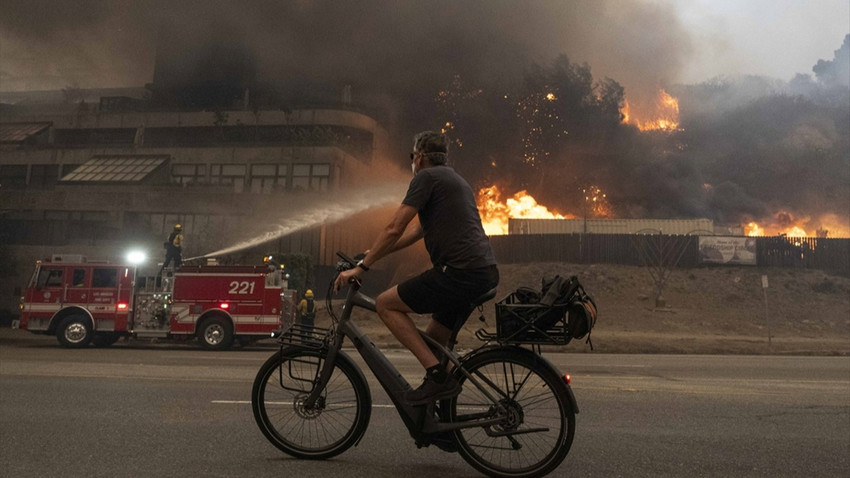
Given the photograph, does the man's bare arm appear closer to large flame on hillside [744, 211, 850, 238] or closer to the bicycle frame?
the bicycle frame

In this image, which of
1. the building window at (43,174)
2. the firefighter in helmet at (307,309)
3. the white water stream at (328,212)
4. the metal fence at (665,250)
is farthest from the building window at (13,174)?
the metal fence at (665,250)

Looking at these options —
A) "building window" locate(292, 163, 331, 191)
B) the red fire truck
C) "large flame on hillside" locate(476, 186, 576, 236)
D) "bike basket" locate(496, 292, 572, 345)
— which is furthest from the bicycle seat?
"large flame on hillside" locate(476, 186, 576, 236)

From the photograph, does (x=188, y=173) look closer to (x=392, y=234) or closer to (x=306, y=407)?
(x=306, y=407)

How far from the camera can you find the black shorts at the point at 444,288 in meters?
3.55

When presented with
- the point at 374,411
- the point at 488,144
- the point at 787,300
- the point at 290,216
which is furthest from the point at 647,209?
the point at 374,411

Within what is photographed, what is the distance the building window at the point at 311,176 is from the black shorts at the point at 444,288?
3697cm

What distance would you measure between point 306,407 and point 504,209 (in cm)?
4995

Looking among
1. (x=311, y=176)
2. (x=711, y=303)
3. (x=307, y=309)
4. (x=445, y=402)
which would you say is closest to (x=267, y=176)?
(x=311, y=176)

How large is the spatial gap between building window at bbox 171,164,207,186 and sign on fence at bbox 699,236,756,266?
33.5m

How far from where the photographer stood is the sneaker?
3562 mm

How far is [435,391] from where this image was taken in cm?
357

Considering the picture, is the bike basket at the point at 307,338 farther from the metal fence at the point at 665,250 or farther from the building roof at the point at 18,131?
the building roof at the point at 18,131

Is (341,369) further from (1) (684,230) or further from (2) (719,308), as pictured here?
(1) (684,230)

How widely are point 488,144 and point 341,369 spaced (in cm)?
5482
